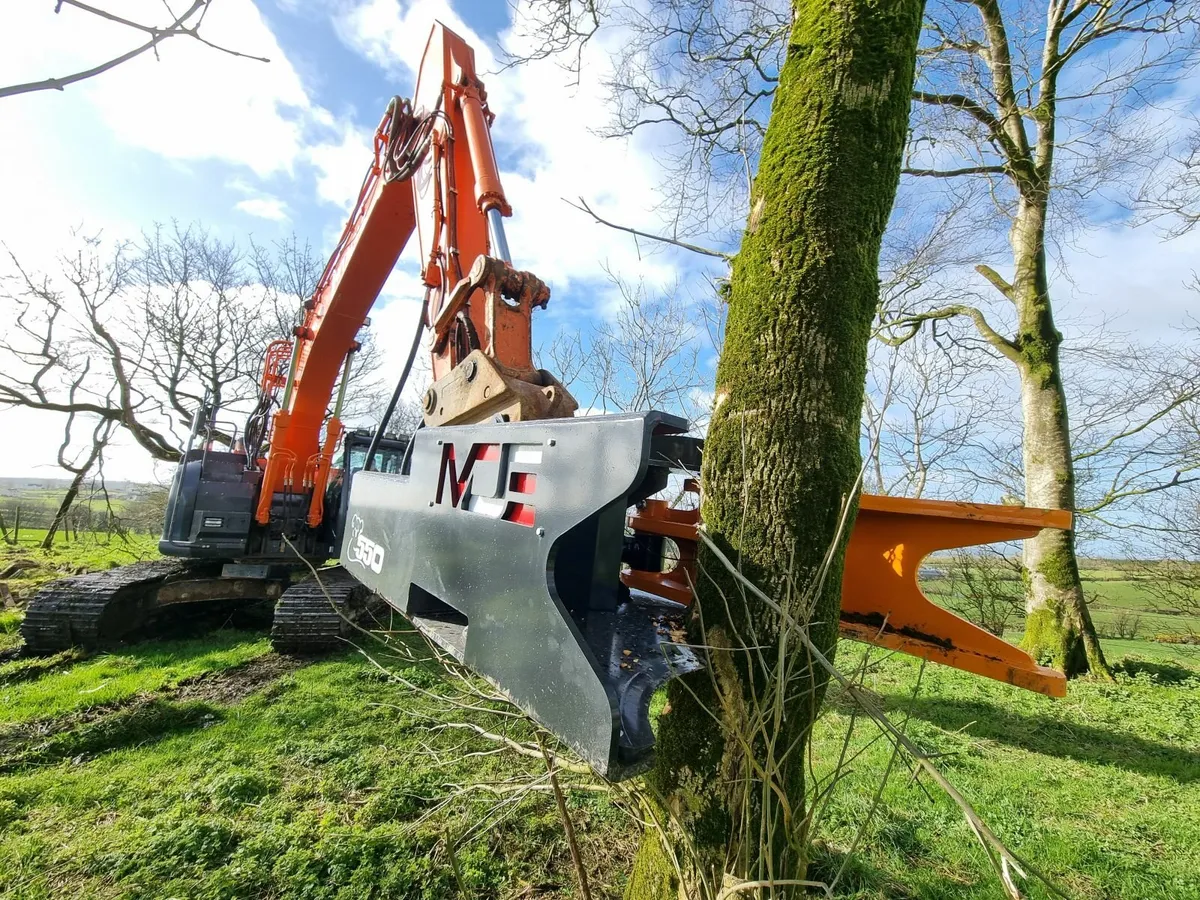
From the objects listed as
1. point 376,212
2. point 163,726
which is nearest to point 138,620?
point 163,726

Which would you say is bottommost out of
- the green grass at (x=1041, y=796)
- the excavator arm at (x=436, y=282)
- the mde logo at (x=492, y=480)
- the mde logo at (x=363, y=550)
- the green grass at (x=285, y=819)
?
the green grass at (x=285, y=819)

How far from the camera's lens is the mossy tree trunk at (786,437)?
4.96ft

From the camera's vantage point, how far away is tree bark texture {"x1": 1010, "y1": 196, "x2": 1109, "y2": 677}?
6707 mm

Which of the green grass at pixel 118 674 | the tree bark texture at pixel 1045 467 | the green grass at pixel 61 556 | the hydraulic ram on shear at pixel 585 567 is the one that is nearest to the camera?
the hydraulic ram on shear at pixel 585 567

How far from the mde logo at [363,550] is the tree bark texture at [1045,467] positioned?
24.6 feet

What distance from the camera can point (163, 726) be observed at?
4133 millimetres

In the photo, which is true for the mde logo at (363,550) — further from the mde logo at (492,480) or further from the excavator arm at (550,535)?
the mde logo at (492,480)

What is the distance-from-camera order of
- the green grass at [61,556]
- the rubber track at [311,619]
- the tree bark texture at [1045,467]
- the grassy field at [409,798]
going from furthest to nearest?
the green grass at [61,556] < the tree bark texture at [1045,467] < the rubber track at [311,619] < the grassy field at [409,798]

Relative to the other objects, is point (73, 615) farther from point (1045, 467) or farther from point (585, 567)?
point (1045, 467)

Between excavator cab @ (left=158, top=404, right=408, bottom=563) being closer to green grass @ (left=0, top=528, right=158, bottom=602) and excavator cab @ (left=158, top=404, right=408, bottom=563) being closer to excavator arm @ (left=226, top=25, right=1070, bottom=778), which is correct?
green grass @ (left=0, top=528, right=158, bottom=602)

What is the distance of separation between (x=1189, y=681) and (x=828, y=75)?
8137 mm

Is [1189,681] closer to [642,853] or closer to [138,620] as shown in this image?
[642,853]

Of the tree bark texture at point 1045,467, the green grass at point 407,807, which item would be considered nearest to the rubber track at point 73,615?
the green grass at point 407,807

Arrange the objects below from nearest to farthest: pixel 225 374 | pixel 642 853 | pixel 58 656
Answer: pixel 642 853, pixel 58 656, pixel 225 374
